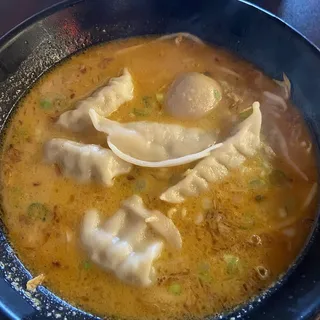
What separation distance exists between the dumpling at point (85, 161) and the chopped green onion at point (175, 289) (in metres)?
0.46

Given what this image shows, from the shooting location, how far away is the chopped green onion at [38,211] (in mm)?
1882

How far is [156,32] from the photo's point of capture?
94.3 inches

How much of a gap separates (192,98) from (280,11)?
785 millimetres

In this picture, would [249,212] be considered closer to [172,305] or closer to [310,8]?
[172,305]

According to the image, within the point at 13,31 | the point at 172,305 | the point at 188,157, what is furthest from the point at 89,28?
the point at 172,305

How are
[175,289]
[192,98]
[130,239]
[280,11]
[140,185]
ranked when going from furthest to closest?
[280,11]
[192,98]
[140,185]
[130,239]
[175,289]

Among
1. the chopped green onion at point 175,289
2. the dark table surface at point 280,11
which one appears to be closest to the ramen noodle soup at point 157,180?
the chopped green onion at point 175,289

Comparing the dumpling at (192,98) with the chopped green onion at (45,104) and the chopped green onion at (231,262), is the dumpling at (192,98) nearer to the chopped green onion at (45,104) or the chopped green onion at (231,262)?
the chopped green onion at (45,104)

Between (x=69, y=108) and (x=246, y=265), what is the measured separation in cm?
98

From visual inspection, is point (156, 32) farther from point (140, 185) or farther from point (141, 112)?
point (140, 185)

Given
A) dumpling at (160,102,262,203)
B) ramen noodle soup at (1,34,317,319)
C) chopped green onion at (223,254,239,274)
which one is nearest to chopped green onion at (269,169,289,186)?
ramen noodle soup at (1,34,317,319)

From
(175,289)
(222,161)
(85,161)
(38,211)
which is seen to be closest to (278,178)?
(222,161)

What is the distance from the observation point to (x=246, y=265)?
1762mm

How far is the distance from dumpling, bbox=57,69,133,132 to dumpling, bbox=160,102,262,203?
1.52 ft
